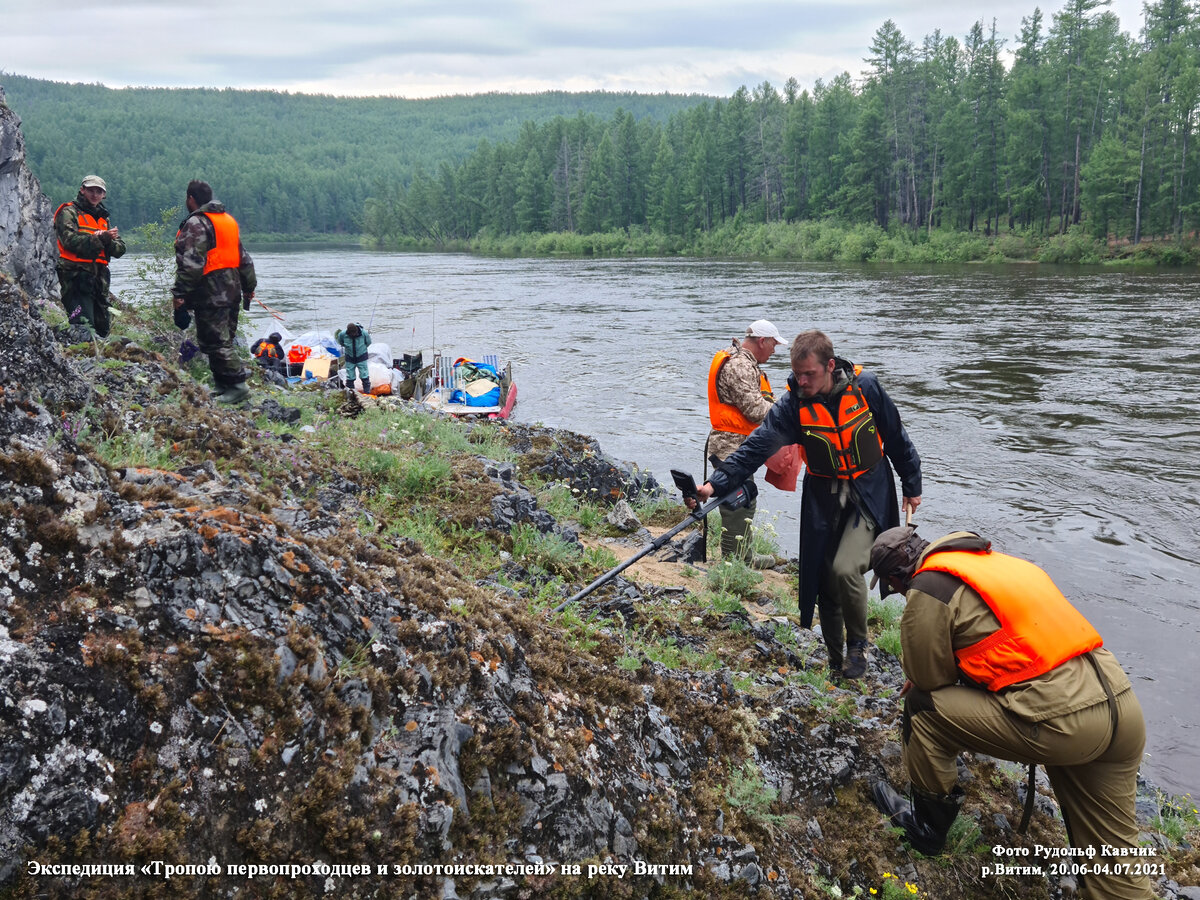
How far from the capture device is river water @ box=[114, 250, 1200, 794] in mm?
8453

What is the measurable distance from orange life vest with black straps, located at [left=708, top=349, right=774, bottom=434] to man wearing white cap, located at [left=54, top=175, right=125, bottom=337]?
6756 millimetres

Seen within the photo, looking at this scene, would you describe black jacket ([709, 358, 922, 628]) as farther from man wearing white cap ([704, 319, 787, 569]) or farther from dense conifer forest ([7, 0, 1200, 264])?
dense conifer forest ([7, 0, 1200, 264])

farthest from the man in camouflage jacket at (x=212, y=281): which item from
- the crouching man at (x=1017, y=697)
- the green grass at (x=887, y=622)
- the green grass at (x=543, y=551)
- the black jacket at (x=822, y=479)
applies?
the crouching man at (x=1017, y=697)

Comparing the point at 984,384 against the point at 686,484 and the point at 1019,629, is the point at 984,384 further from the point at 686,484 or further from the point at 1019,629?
the point at 1019,629

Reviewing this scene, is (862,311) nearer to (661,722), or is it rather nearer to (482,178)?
(661,722)

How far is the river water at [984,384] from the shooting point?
8453 mm

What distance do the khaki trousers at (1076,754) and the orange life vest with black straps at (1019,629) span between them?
0.17 m

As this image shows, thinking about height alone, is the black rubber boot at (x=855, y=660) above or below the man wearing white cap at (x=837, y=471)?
below

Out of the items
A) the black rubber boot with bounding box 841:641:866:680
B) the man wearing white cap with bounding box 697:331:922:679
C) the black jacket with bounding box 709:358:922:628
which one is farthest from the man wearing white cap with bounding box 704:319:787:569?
the black rubber boot with bounding box 841:641:866:680

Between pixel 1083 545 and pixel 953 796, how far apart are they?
6978 millimetres

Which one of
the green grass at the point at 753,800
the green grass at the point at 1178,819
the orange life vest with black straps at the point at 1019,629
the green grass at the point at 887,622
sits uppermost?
Answer: the orange life vest with black straps at the point at 1019,629

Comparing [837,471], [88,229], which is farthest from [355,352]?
[837,471]

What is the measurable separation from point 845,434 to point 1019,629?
1.72 metres

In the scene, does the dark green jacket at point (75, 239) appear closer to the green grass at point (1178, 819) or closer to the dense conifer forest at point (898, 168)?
the green grass at point (1178, 819)
